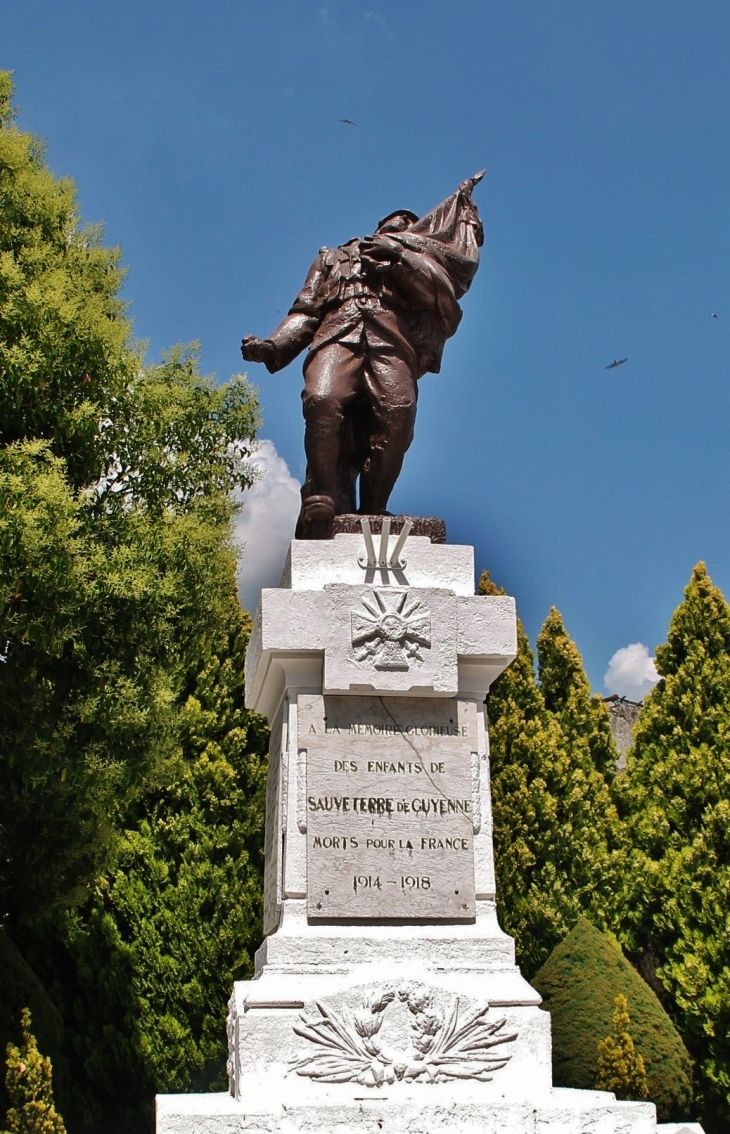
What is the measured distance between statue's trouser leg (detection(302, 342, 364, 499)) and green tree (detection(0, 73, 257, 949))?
1595mm

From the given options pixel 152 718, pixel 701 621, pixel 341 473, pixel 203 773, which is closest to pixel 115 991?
pixel 203 773

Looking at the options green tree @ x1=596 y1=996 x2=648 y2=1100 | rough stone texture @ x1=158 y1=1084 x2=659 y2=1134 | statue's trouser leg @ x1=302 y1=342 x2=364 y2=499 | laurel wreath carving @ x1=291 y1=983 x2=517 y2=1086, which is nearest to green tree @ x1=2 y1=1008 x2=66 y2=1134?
rough stone texture @ x1=158 y1=1084 x2=659 y2=1134

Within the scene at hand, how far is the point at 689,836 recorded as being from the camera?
437 inches

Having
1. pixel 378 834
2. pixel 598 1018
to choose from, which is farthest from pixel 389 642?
pixel 598 1018

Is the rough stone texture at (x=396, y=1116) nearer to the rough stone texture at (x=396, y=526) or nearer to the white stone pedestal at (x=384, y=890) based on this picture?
the white stone pedestal at (x=384, y=890)

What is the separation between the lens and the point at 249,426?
8.41m

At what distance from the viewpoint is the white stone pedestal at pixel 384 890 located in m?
4.32

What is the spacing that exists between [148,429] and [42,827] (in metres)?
2.83

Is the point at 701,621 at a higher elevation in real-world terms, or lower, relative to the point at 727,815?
higher

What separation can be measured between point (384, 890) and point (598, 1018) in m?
4.42

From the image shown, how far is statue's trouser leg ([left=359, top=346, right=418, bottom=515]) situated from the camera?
5762mm

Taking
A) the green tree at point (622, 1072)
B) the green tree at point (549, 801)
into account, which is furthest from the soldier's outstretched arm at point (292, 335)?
the green tree at point (549, 801)

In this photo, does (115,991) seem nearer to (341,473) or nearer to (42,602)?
(42,602)

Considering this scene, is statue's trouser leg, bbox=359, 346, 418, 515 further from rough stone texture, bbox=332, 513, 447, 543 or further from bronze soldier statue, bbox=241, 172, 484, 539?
rough stone texture, bbox=332, 513, 447, 543
